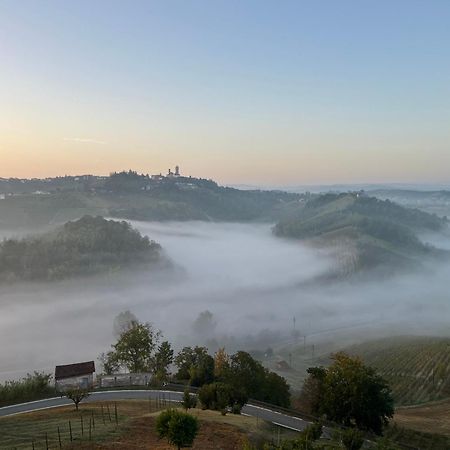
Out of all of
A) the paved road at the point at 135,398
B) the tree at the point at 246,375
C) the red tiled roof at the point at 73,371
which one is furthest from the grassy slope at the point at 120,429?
the red tiled roof at the point at 73,371

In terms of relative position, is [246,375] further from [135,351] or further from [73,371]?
[73,371]

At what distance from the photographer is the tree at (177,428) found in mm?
28078

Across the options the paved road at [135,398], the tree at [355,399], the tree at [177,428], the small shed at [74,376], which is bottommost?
the small shed at [74,376]

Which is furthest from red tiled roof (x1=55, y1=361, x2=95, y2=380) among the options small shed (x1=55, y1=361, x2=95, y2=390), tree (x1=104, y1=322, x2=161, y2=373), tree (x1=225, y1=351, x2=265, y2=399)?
tree (x1=225, y1=351, x2=265, y2=399)

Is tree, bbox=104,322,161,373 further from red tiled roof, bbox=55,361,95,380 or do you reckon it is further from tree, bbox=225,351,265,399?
tree, bbox=225,351,265,399

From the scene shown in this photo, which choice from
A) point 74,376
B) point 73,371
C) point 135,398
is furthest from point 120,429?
point 73,371

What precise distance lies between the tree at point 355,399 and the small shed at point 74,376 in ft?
128

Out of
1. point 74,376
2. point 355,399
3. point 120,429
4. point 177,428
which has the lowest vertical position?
point 74,376

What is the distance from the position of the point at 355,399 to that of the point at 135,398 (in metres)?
Answer: 25.8

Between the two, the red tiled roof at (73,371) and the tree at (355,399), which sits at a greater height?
the tree at (355,399)

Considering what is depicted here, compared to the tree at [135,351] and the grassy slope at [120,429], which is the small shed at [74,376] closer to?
the tree at [135,351]

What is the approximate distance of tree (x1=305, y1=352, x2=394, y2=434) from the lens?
43.8 m

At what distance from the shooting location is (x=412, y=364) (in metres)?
140

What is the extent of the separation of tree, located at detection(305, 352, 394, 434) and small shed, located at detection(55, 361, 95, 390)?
38952 millimetres
